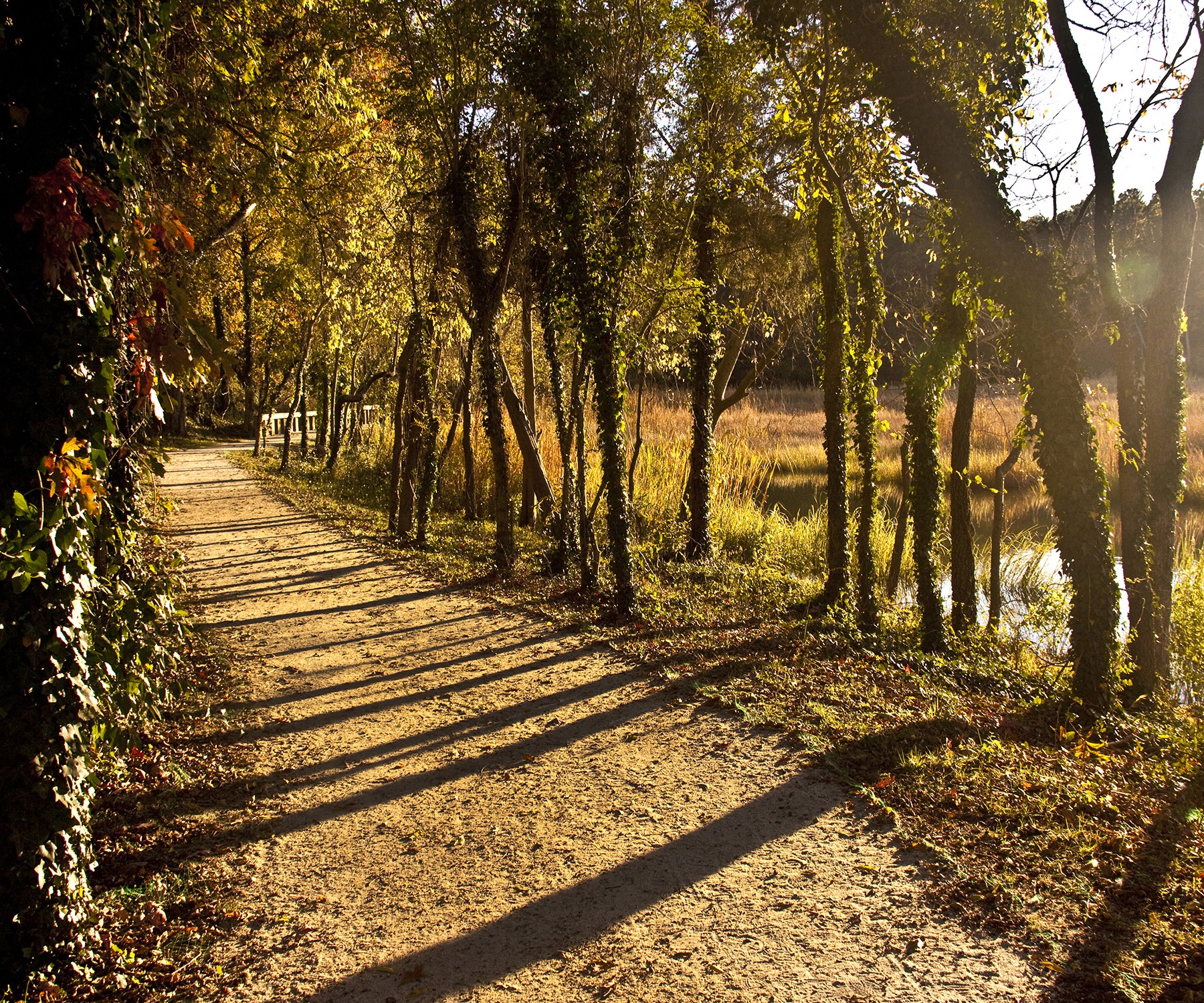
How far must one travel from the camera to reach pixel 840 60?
7.95 m

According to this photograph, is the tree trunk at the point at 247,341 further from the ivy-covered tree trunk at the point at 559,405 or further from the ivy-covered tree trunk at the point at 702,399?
the ivy-covered tree trunk at the point at 702,399

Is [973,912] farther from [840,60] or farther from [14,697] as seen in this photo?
Result: [840,60]

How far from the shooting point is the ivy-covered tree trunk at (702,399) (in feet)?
37.7

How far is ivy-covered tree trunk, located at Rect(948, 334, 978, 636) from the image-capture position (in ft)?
28.5

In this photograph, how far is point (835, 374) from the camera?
348 inches

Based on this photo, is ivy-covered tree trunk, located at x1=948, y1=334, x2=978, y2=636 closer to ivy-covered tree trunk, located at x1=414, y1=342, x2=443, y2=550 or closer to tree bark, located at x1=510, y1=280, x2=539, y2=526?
tree bark, located at x1=510, y1=280, x2=539, y2=526

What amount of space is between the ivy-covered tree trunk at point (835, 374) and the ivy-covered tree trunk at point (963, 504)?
3.83ft

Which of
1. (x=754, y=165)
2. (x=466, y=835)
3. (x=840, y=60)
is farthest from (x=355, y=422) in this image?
(x=466, y=835)

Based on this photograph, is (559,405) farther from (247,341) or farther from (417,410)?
(247,341)

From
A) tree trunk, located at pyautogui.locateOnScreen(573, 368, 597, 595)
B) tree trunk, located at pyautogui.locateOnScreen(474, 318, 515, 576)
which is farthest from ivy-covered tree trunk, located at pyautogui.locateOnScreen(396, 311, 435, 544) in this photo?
tree trunk, located at pyautogui.locateOnScreen(573, 368, 597, 595)

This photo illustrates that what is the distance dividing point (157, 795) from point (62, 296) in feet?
10.1

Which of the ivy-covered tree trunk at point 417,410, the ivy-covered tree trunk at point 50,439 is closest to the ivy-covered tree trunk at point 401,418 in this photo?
the ivy-covered tree trunk at point 417,410

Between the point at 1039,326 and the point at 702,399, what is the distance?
608 centimetres

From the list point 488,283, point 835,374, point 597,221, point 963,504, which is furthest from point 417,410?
point 963,504
